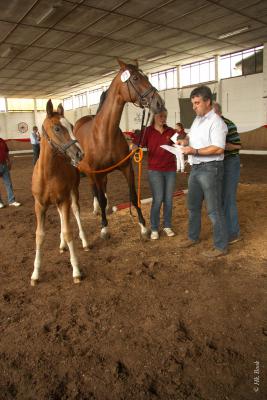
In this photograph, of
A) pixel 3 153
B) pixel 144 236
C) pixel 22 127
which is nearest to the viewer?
pixel 144 236

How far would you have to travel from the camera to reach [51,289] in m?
3.17

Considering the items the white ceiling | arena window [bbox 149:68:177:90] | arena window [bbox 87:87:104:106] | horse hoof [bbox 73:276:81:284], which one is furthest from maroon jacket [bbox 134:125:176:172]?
arena window [bbox 87:87:104:106]

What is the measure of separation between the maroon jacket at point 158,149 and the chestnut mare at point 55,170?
1191mm

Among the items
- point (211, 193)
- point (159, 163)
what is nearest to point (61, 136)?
point (159, 163)

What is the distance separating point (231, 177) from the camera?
389 cm

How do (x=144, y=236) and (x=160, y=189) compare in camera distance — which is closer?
(x=160, y=189)

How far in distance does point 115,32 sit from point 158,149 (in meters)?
10.1

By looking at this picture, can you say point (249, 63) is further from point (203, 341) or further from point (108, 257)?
point (203, 341)

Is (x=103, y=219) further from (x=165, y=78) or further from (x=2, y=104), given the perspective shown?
(x=2, y=104)

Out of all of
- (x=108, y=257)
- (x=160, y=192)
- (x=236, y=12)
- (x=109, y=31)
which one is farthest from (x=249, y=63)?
(x=108, y=257)

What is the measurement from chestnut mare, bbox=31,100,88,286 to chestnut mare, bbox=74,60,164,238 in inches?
41.9

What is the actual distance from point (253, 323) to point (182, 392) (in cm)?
92

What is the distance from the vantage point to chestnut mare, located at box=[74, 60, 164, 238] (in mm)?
3953

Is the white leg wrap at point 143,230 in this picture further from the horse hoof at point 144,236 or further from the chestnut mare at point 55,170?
the chestnut mare at point 55,170
